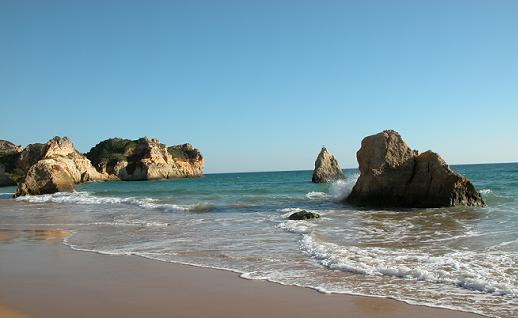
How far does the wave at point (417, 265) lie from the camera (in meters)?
7.19

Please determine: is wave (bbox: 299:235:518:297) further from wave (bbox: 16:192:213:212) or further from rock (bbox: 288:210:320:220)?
wave (bbox: 16:192:213:212)

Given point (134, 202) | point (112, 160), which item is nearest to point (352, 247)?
point (134, 202)

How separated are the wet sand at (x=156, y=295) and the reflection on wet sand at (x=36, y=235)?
4203 mm

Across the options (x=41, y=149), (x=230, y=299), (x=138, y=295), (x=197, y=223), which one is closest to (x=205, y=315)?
(x=230, y=299)

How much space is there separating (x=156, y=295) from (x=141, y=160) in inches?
3606

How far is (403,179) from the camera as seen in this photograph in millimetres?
21953

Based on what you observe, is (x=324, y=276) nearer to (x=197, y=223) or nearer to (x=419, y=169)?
(x=197, y=223)

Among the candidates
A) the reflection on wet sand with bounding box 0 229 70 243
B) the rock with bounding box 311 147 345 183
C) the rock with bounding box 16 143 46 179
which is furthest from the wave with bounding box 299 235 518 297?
the rock with bounding box 16 143 46 179

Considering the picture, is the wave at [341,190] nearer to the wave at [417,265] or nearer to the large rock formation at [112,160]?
the wave at [417,265]

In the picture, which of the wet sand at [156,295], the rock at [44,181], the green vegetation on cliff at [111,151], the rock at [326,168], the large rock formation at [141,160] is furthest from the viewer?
the green vegetation on cliff at [111,151]

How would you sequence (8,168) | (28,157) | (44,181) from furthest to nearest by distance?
(8,168), (28,157), (44,181)

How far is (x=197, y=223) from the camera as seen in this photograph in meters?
17.4

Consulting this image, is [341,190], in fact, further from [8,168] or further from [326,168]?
[8,168]

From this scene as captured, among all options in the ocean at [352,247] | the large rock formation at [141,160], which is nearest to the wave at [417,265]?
the ocean at [352,247]
